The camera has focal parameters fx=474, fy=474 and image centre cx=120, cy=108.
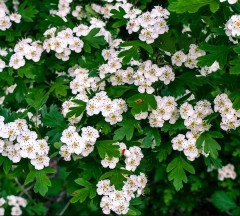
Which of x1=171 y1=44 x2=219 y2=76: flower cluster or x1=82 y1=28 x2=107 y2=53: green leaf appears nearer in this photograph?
x1=171 y1=44 x2=219 y2=76: flower cluster

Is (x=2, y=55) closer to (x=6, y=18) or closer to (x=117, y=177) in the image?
(x=6, y=18)

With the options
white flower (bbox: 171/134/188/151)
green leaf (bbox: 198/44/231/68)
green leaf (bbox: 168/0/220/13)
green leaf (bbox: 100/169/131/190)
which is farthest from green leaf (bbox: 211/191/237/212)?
green leaf (bbox: 168/0/220/13)

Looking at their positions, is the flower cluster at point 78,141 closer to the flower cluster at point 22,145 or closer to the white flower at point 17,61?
the flower cluster at point 22,145

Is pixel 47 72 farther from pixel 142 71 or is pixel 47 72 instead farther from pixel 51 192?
pixel 51 192

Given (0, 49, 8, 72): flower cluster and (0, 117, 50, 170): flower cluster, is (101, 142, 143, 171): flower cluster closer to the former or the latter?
(0, 117, 50, 170): flower cluster

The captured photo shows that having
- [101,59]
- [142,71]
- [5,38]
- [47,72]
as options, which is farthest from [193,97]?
[5,38]

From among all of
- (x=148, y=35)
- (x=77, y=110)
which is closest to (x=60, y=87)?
(x=77, y=110)

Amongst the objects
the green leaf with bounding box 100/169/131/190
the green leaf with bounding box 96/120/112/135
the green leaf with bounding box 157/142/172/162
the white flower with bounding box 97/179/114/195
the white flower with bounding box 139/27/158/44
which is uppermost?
the white flower with bounding box 139/27/158/44
